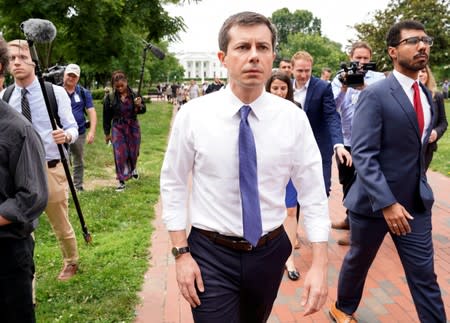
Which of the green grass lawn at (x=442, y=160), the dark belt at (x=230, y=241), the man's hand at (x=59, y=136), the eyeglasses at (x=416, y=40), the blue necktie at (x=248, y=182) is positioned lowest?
the green grass lawn at (x=442, y=160)

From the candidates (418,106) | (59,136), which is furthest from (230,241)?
(59,136)

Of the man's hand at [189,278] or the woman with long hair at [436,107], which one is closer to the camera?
the man's hand at [189,278]

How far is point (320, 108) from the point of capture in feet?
15.9

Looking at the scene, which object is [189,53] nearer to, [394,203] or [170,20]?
[170,20]

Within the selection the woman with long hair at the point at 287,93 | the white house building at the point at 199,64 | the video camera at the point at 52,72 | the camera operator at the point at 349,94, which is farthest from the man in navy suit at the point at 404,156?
the white house building at the point at 199,64

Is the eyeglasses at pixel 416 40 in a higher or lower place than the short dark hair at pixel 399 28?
lower

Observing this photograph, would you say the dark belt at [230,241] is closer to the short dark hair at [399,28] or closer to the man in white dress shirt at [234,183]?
the man in white dress shirt at [234,183]

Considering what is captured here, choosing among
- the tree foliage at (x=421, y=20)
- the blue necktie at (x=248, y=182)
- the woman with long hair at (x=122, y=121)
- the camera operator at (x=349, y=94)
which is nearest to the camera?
the blue necktie at (x=248, y=182)

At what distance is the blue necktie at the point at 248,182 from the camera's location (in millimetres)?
2080

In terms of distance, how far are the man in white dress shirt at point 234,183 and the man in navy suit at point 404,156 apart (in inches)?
37.3

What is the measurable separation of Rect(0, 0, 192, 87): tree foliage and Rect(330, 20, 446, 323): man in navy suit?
27.6 feet

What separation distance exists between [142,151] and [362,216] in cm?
1029

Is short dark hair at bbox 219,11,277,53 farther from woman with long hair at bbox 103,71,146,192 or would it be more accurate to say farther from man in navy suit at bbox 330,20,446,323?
woman with long hair at bbox 103,71,146,192

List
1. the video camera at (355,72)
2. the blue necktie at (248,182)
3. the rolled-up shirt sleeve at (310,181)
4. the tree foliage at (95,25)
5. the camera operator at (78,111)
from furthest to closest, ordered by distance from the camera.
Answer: the tree foliage at (95,25) < the camera operator at (78,111) < the video camera at (355,72) < the rolled-up shirt sleeve at (310,181) < the blue necktie at (248,182)
